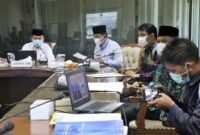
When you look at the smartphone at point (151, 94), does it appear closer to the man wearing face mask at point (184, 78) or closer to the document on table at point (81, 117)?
the man wearing face mask at point (184, 78)

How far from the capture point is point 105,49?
4.64 metres

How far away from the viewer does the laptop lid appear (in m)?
1.90

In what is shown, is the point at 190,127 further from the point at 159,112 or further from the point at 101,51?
the point at 101,51

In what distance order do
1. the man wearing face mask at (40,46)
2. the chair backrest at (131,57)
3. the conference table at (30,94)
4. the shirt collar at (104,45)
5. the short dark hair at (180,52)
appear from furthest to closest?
the man wearing face mask at (40,46)
the chair backrest at (131,57)
the shirt collar at (104,45)
the short dark hair at (180,52)
the conference table at (30,94)

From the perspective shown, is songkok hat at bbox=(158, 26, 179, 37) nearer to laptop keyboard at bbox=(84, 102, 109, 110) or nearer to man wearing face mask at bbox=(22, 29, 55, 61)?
laptop keyboard at bbox=(84, 102, 109, 110)

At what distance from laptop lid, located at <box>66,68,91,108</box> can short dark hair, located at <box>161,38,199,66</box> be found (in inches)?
21.4

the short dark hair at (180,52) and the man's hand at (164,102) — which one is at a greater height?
the short dark hair at (180,52)

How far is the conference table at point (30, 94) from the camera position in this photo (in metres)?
1.61

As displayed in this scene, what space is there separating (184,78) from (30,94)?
3.73ft

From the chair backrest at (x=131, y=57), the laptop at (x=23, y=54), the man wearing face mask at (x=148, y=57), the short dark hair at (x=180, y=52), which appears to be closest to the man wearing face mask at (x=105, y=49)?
the chair backrest at (x=131, y=57)

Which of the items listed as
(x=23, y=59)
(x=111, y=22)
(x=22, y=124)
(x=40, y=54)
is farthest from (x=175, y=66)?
(x=111, y=22)

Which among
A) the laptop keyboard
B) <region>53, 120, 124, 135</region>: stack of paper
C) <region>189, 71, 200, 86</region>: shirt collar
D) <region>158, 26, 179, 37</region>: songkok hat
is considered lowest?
<region>53, 120, 124, 135</region>: stack of paper

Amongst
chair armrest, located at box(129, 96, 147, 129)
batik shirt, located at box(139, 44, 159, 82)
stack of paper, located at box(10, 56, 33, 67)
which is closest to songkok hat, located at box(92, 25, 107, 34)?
stack of paper, located at box(10, 56, 33, 67)

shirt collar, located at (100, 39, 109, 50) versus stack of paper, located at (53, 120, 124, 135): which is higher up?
shirt collar, located at (100, 39, 109, 50)
